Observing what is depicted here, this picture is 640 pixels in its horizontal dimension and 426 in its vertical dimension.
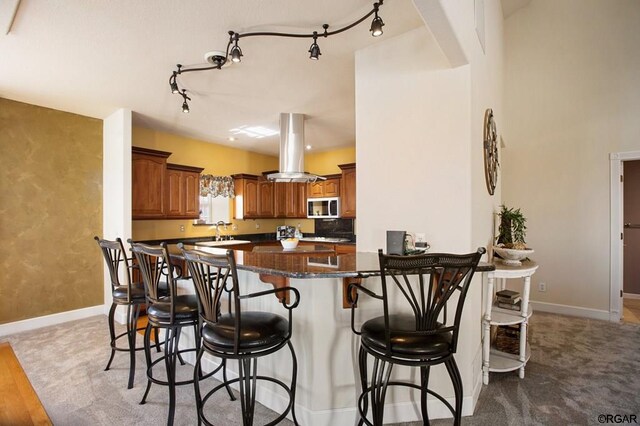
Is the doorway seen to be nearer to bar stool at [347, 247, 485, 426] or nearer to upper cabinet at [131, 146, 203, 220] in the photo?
bar stool at [347, 247, 485, 426]

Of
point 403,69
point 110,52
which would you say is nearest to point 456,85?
point 403,69

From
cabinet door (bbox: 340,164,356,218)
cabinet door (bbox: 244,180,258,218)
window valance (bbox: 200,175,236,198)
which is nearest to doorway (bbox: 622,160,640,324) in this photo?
cabinet door (bbox: 340,164,356,218)

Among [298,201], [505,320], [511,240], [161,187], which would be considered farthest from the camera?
[298,201]

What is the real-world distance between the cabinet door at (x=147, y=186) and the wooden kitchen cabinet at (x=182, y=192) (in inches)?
6.5

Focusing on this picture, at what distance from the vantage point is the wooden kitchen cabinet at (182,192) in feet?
16.4

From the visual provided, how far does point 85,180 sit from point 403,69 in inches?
171

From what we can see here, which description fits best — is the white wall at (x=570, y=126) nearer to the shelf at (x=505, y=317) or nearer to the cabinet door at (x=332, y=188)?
the shelf at (x=505, y=317)

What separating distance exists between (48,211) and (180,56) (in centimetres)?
288

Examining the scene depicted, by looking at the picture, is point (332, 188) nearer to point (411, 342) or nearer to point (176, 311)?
point (176, 311)

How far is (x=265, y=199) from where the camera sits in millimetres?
6566

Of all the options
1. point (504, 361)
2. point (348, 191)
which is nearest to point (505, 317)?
point (504, 361)

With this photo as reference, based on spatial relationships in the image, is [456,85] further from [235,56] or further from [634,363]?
[634,363]

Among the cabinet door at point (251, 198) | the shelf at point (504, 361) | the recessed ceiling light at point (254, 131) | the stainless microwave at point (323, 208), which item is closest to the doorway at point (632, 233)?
the shelf at point (504, 361)

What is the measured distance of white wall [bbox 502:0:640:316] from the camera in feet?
13.1
